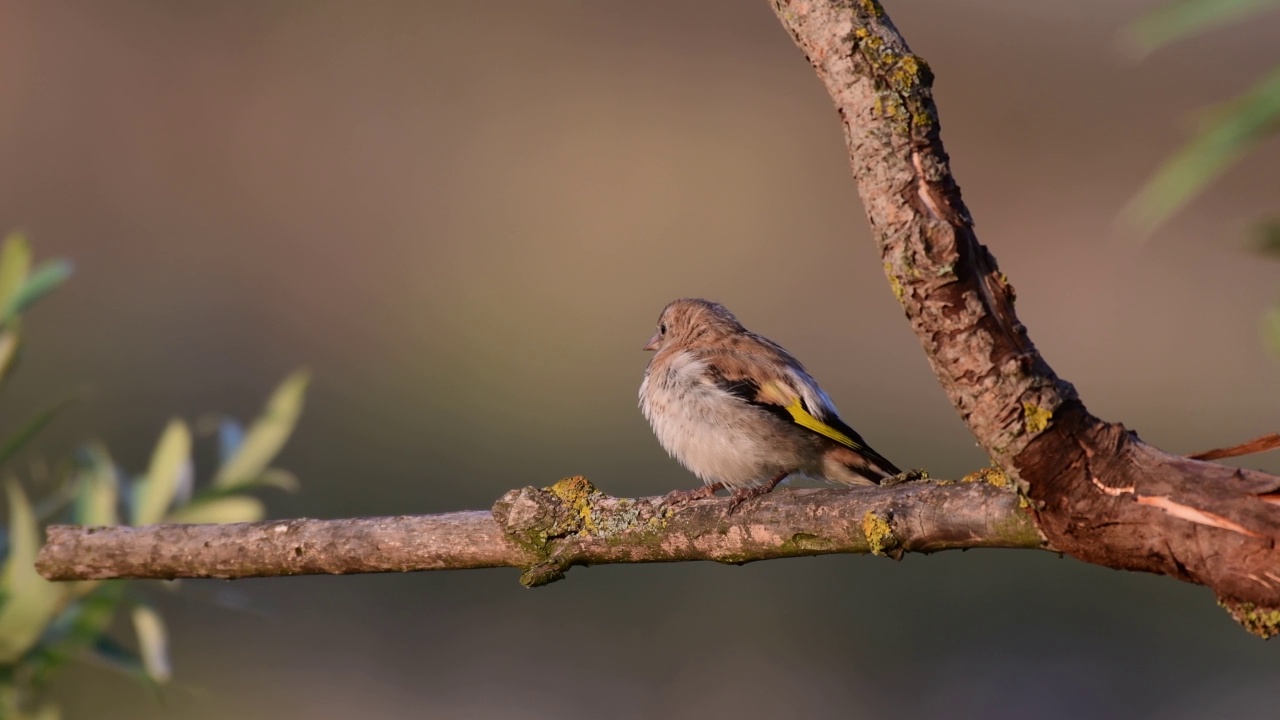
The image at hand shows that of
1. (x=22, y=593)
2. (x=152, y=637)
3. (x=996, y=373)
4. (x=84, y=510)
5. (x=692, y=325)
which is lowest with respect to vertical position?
(x=152, y=637)

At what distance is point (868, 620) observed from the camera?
9.87 m

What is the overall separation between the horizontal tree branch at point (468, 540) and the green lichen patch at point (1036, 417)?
0.69m

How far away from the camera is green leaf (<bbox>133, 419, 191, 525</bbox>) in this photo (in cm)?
307

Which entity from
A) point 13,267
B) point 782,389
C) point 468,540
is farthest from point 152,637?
point 782,389

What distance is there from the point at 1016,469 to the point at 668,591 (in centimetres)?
827

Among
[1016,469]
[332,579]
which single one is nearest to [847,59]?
[1016,469]

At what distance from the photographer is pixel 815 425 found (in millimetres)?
4273

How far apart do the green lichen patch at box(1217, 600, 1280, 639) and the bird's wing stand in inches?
80.6

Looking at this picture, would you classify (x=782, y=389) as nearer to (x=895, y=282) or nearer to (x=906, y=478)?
(x=906, y=478)

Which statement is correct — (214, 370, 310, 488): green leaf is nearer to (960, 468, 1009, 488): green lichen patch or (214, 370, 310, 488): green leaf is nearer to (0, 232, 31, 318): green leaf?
(0, 232, 31, 318): green leaf

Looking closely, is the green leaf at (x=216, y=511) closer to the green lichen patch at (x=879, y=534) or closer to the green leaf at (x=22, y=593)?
the green leaf at (x=22, y=593)

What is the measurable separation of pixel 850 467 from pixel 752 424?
39 cm

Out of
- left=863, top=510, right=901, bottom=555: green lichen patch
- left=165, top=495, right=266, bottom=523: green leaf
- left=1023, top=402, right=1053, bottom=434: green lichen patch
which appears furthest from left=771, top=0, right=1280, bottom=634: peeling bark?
left=165, top=495, right=266, bottom=523: green leaf

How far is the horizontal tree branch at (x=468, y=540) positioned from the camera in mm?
2924
